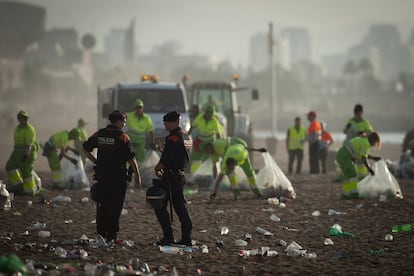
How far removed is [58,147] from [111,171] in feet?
23.5

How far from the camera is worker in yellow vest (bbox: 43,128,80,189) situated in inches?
652

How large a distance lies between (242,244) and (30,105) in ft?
334

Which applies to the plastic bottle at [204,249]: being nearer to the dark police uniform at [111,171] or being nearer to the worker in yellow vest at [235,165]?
the dark police uniform at [111,171]

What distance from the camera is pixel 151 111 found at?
66.3ft

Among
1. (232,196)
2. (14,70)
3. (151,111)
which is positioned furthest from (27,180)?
(14,70)

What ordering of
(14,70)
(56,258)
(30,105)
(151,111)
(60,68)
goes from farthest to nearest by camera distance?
1. (60,68)
2. (14,70)
3. (30,105)
4. (151,111)
5. (56,258)

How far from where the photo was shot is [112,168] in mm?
9852

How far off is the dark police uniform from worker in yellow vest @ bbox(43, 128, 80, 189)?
670 centimetres

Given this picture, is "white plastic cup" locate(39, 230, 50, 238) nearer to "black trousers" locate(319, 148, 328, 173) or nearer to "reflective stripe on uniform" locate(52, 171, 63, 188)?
"reflective stripe on uniform" locate(52, 171, 63, 188)

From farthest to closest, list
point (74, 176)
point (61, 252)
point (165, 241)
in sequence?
point (74, 176)
point (165, 241)
point (61, 252)

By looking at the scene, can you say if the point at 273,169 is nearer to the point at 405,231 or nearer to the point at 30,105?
the point at 405,231

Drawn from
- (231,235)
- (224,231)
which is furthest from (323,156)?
(231,235)

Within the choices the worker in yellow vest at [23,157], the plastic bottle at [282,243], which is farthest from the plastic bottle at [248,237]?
the worker in yellow vest at [23,157]

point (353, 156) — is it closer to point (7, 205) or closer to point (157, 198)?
point (7, 205)
